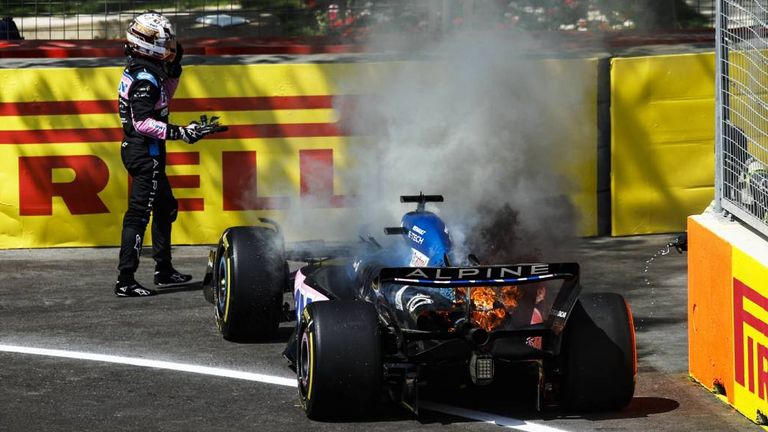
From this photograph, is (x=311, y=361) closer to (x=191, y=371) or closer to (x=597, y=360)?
(x=597, y=360)

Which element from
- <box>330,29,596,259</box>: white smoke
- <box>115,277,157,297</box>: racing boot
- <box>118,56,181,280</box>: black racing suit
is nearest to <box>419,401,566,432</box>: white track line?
<box>115,277,157,297</box>: racing boot

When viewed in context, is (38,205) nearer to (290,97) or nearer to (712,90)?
(290,97)

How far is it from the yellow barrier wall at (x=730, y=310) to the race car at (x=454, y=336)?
529 mm

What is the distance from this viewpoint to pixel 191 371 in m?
8.66

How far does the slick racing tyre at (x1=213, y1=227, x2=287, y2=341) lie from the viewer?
356 inches

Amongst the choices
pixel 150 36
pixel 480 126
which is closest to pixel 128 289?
pixel 150 36

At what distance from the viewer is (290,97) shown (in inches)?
489

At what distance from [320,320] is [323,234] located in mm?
4965

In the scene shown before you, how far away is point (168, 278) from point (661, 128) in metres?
4.27

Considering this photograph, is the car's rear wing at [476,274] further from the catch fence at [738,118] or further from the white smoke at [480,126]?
the white smoke at [480,126]

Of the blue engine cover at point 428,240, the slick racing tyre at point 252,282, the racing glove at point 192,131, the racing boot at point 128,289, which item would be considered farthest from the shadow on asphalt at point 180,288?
the blue engine cover at point 428,240

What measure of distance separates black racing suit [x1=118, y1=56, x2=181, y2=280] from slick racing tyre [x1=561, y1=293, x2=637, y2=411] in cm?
421

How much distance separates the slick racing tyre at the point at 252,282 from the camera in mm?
9055

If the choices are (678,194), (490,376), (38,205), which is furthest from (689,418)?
(38,205)
